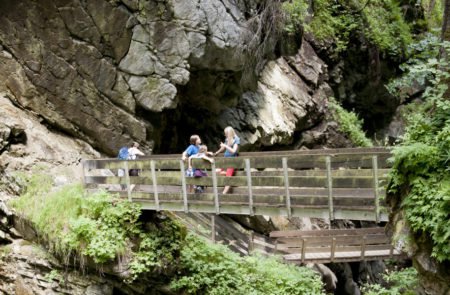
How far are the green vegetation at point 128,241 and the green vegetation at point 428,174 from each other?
579 cm

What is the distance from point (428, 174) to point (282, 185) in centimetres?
313

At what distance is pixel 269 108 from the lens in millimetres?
A: 20422

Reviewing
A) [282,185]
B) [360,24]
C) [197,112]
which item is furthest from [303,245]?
[360,24]

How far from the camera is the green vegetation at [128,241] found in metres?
10.4

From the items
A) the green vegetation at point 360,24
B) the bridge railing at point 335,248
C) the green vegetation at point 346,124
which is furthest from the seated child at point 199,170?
the green vegetation at point 346,124

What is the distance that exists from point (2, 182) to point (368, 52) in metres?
19.7

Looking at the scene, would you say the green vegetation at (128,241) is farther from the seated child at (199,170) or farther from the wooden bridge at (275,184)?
the seated child at (199,170)

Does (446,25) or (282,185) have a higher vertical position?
(446,25)

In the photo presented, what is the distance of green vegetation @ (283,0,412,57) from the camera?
2370cm

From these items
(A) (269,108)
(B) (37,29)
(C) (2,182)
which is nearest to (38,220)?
(C) (2,182)

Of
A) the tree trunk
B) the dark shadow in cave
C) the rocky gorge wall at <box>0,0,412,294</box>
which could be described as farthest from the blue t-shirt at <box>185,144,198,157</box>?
the tree trunk

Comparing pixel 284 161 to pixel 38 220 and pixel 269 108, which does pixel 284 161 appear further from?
pixel 269 108

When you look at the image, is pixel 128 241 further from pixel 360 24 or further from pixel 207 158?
pixel 360 24

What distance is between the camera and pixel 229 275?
1202 centimetres
